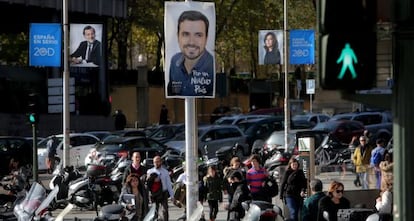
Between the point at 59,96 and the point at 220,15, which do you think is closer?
the point at 59,96

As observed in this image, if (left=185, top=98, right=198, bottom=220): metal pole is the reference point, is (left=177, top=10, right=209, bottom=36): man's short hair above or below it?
above

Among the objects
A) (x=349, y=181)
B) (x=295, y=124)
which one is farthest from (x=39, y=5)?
(x=349, y=181)

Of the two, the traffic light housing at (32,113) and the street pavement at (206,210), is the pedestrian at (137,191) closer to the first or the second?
the street pavement at (206,210)

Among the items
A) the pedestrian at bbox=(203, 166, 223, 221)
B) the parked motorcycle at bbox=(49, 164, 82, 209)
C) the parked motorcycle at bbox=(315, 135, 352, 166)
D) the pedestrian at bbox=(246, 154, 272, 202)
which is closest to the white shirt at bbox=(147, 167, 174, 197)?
the pedestrian at bbox=(203, 166, 223, 221)

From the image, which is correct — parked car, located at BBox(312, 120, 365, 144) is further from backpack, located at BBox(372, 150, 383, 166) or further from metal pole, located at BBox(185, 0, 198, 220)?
metal pole, located at BBox(185, 0, 198, 220)

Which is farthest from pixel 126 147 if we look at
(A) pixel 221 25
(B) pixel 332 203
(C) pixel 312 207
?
(A) pixel 221 25

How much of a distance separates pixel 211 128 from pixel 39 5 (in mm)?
15573

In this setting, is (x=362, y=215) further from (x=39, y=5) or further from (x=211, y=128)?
(x=39, y=5)

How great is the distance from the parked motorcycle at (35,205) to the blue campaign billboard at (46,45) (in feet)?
47.3

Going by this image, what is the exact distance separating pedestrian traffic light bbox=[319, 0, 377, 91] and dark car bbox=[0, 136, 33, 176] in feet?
83.5

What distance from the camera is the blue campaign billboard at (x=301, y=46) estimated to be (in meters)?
33.6

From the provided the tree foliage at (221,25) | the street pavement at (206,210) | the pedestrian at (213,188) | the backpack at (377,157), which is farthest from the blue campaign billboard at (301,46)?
the tree foliage at (221,25)

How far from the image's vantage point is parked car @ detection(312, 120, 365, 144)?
123ft

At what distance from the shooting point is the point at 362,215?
44.6ft
